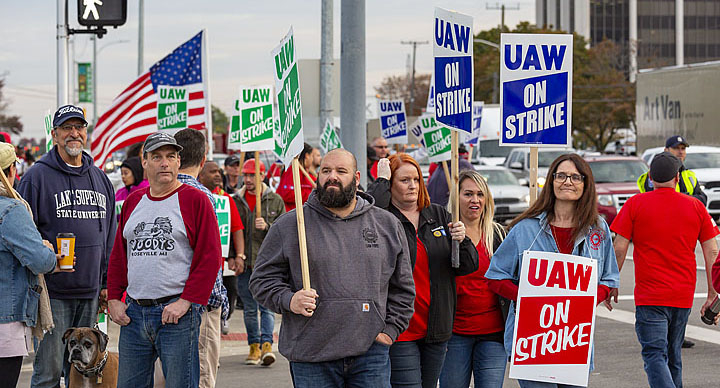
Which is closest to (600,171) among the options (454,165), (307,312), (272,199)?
(272,199)

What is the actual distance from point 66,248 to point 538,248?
2.74 metres

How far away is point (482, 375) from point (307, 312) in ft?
5.71

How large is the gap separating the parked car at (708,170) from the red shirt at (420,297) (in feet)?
61.6

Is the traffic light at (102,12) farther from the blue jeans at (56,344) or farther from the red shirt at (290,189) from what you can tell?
the blue jeans at (56,344)

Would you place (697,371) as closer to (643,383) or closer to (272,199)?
(643,383)

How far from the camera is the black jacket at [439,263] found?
19.7ft

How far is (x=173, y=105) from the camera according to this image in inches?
488

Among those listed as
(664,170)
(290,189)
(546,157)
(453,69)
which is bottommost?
(290,189)

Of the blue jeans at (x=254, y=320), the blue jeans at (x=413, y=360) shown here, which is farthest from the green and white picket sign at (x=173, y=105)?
the blue jeans at (x=413, y=360)

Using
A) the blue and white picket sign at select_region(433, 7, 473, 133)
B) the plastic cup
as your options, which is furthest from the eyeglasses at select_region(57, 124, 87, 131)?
the blue and white picket sign at select_region(433, 7, 473, 133)

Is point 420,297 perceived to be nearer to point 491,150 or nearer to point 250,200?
point 250,200

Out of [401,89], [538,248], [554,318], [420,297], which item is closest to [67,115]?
[420,297]

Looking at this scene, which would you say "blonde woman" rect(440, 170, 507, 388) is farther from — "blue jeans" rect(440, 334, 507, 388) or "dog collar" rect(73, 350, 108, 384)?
"dog collar" rect(73, 350, 108, 384)

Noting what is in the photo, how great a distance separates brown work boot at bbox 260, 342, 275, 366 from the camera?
966 centimetres
